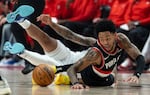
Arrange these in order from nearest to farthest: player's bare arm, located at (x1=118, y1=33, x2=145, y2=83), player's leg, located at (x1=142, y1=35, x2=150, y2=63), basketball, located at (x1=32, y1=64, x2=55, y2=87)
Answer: basketball, located at (x1=32, y1=64, x2=55, y2=87) → player's bare arm, located at (x1=118, y1=33, x2=145, y2=83) → player's leg, located at (x1=142, y1=35, x2=150, y2=63)

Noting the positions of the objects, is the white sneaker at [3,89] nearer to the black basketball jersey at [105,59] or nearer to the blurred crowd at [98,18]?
the black basketball jersey at [105,59]

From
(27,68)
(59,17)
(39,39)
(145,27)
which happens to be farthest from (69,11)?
(39,39)

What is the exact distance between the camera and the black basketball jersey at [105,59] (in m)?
4.53

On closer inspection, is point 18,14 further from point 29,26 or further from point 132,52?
point 132,52

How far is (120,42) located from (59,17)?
4.80 meters

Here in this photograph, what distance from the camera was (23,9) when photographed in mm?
5043

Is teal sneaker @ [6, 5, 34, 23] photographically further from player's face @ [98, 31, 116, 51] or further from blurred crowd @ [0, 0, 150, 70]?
blurred crowd @ [0, 0, 150, 70]

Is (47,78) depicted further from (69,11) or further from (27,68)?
(69,11)

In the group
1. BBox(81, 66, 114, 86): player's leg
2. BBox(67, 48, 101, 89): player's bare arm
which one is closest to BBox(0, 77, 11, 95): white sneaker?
BBox(67, 48, 101, 89): player's bare arm

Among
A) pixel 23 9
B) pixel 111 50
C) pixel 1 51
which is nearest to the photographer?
pixel 111 50

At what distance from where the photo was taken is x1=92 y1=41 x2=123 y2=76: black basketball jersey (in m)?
4.53

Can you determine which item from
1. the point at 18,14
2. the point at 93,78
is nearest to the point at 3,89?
the point at 93,78

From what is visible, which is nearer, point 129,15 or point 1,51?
point 129,15

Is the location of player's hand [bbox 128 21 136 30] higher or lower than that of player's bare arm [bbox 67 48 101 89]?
higher
